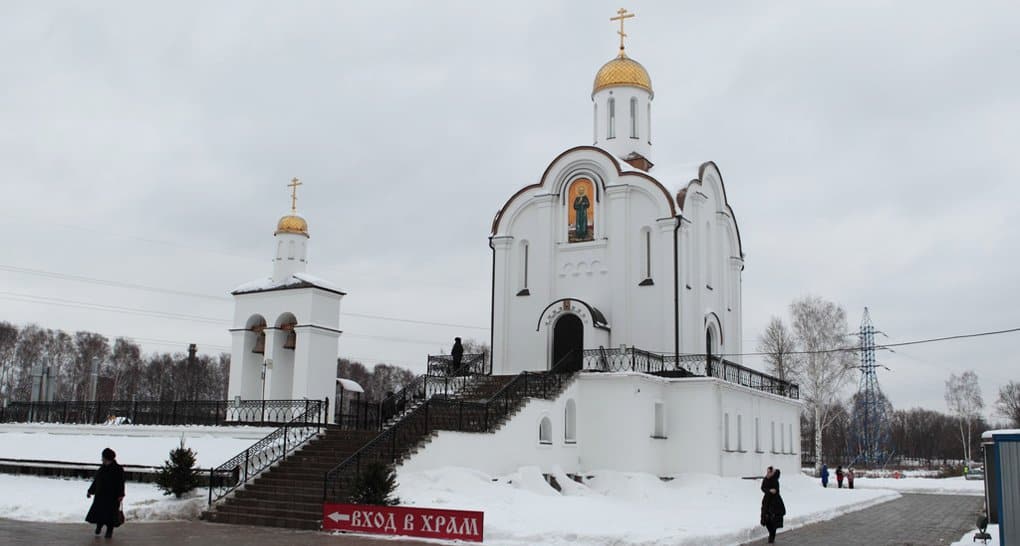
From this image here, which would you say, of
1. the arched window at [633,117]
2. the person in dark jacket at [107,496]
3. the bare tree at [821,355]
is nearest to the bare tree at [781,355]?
the bare tree at [821,355]

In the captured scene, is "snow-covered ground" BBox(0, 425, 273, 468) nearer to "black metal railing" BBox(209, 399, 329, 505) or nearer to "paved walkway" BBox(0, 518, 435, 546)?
"black metal railing" BBox(209, 399, 329, 505)

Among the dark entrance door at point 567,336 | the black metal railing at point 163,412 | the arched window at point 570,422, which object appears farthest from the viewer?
the dark entrance door at point 567,336

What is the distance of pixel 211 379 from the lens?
254 ft

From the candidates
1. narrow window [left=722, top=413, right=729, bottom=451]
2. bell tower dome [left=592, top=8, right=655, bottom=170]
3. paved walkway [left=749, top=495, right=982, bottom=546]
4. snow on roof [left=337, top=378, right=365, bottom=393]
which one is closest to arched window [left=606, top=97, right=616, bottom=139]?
bell tower dome [left=592, top=8, right=655, bottom=170]

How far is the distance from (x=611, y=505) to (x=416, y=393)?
8.37 meters

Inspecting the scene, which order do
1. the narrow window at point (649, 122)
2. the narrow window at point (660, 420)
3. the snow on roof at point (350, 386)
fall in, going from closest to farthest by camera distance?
the narrow window at point (660, 420), the snow on roof at point (350, 386), the narrow window at point (649, 122)

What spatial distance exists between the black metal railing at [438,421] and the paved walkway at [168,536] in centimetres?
174

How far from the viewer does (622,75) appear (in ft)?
104

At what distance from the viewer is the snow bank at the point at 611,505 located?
45.2 ft

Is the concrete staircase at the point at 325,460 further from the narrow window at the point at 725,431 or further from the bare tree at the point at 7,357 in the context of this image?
the bare tree at the point at 7,357

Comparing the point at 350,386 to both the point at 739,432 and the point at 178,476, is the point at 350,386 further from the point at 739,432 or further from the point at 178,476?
the point at 178,476

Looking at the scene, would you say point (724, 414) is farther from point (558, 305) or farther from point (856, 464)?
point (856, 464)

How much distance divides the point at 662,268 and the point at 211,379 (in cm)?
6009

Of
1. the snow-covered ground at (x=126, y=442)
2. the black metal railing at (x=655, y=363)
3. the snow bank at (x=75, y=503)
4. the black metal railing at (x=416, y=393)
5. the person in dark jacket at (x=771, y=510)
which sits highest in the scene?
the black metal railing at (x=655, y=363)
